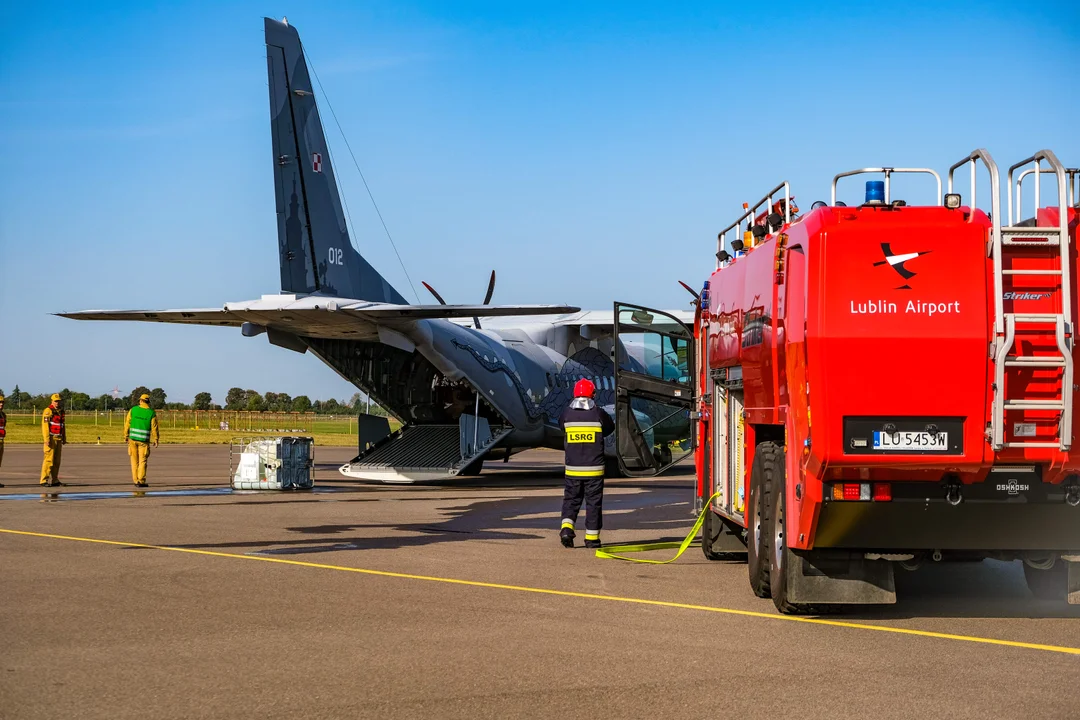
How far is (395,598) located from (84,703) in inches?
151

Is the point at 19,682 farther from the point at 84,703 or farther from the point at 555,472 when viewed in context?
the point at 555,472

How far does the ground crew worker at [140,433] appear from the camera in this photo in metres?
23.1

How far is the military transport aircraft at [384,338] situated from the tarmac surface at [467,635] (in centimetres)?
573

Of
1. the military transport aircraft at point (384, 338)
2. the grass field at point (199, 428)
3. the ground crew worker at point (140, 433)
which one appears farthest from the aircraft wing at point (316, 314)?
the grass field at point (199, 428)

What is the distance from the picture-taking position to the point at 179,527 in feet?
50.4

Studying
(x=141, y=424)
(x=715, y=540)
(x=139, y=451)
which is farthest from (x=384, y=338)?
(x=715, y=540)

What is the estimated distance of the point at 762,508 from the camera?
9773 mm

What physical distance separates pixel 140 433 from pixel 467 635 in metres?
16.9

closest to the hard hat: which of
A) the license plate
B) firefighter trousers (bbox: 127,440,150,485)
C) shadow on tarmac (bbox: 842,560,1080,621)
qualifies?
shadow on tarmac (bbox: 842,560,1080,621)

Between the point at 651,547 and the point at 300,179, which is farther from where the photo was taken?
the point at 300,179

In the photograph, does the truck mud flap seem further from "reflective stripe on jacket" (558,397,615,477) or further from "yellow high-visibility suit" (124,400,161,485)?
"yellow high-visibility suit" (124,400,161,485)

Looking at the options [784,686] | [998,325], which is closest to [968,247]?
[998,325]

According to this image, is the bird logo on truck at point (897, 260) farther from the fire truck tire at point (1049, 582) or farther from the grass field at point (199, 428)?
the grass field at point (199, 428)

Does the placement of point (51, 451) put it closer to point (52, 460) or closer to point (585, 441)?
point (52, 460)
